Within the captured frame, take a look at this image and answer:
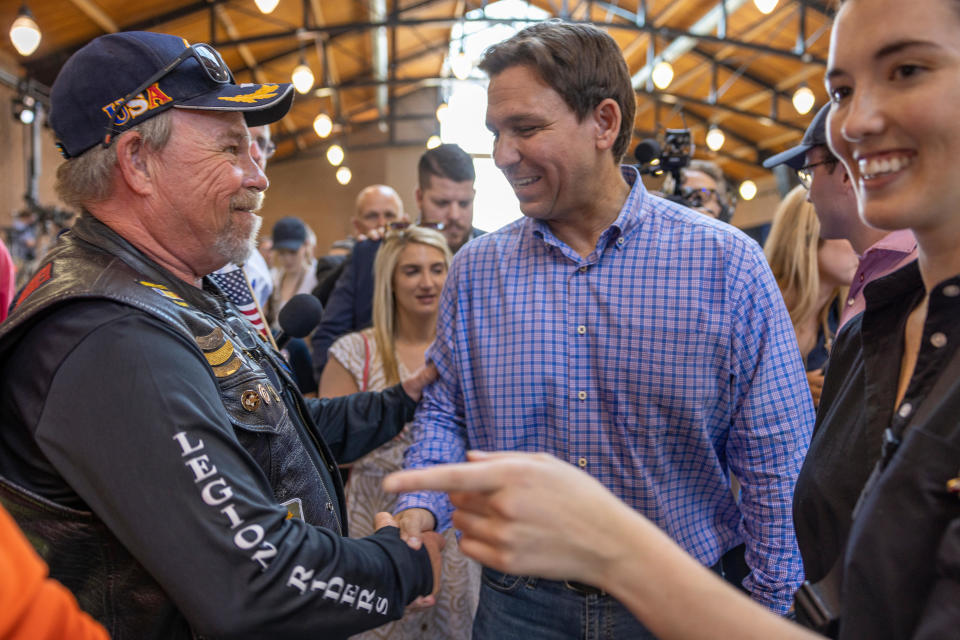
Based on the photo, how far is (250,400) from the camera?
1.38m

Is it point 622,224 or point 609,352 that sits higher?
point 622,224

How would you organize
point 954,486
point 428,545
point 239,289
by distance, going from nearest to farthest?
point 954,486
point 428,545
point 239,289

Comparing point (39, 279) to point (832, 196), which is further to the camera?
point (832, 196)

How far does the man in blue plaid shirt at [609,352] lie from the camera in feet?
5.45

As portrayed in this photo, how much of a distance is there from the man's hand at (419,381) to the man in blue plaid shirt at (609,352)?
18cm

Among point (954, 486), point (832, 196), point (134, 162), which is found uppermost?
point (134, 162)

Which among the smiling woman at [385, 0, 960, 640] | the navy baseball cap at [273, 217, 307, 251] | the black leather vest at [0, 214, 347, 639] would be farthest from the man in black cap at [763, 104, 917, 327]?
the navy baseball cap at [273, 217, 307, 251]

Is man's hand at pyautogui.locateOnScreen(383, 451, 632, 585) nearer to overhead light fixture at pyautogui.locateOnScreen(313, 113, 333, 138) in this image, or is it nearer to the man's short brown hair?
the man's short brown hair

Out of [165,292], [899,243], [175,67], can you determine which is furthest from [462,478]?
[899,243]

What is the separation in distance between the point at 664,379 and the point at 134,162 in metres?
1.23

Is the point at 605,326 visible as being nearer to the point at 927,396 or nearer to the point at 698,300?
the point at 698,300

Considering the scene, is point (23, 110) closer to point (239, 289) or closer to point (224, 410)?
point (239, 289)

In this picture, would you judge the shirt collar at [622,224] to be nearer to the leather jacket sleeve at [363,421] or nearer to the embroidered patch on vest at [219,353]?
the leather jacket sleeve at [363,421]

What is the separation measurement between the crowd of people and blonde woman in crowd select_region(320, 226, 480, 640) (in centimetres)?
71
